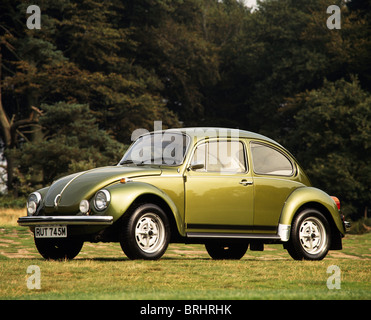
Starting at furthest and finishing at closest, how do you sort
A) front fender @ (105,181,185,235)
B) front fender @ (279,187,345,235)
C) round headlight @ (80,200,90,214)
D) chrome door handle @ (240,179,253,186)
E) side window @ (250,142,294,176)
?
1. side window @ (250,142,294,176)
2. front fender @ (279,187,345,235)
3. chrome door handle @ (240,179,253,186)
4. round headlight @ (80,200,90,214)
5. front fender @ (105,181,185,235)

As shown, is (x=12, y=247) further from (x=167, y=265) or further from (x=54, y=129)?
(x=54, y=129)

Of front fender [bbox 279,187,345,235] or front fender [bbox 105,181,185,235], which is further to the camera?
front fender [bbox 279,187,345,235]

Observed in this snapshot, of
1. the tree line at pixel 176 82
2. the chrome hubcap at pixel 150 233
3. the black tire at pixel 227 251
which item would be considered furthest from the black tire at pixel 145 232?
the tree line at pixel 176 82

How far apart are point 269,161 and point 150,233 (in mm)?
2764

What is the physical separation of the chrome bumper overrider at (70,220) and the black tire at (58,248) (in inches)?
24.5

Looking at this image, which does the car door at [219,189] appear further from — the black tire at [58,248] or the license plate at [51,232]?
the black tire at [58,248]

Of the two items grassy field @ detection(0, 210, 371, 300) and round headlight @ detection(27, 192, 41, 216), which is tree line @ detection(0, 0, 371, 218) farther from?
grassy field @ detection(0, 210, 371, 300)

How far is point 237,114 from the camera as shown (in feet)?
192

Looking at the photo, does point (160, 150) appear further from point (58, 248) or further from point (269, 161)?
point (58, 248)

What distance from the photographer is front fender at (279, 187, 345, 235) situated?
11.6 meters

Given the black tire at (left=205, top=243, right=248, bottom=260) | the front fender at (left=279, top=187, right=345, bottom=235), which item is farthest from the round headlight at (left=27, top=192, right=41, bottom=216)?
the front fender at (left=279, top=187, right=345, bottom=235)

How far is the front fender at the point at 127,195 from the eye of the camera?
9.98m

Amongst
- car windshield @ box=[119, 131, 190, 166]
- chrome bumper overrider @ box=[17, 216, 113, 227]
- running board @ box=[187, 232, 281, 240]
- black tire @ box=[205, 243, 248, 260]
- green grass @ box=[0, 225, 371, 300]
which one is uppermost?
car windshield @ box=[119, 131, 190, 166]
